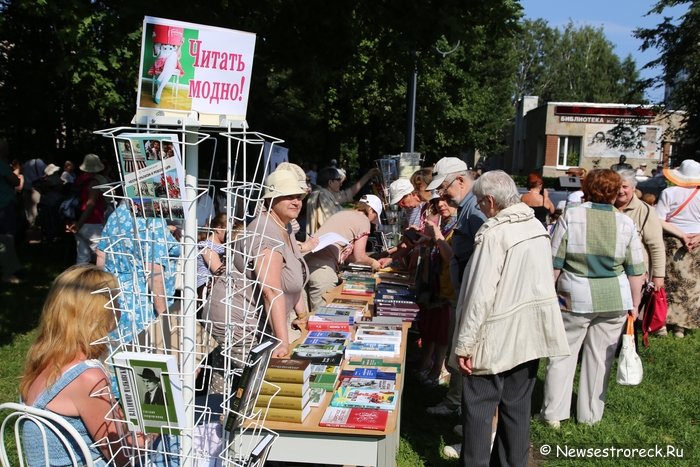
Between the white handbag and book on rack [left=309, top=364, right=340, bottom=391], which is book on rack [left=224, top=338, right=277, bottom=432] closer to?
book on rack [left=309, top=364, right=340, bottom=391]

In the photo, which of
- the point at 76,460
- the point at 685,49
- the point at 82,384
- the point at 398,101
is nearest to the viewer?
the point at 76,460

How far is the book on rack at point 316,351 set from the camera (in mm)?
3627

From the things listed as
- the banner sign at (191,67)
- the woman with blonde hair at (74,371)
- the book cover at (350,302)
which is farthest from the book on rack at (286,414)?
the book cover at (350,302)

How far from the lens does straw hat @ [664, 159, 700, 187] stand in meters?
7.08

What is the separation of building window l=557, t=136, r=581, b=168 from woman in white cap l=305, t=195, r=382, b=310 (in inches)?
1668

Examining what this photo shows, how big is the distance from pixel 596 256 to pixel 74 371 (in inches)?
139

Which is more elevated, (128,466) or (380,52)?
(380,52)

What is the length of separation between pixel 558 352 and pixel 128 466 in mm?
2254

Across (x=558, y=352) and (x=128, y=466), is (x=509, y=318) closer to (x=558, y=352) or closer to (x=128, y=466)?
(x=558, y=352)

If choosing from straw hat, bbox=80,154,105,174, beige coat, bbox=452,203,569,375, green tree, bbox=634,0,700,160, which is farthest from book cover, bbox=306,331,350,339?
green tree, bbox=634,0,700,160

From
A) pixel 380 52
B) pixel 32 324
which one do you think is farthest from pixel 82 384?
pixel 380 52

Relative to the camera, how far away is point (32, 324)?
24.7 feet

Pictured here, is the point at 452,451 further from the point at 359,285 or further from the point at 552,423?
the point at 359,285

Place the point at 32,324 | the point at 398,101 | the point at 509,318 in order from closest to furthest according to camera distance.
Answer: the point at 509,318 → the point at 32,324 → the point at 398,101
